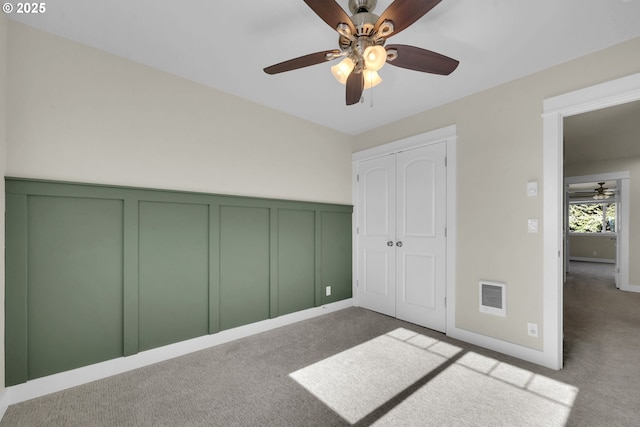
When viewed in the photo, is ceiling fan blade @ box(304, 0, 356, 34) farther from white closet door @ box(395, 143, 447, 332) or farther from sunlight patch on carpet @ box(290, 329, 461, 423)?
sunlight patch on carpet @ box(290, 329, 461, 423)

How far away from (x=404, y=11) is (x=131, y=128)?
7.22 ft

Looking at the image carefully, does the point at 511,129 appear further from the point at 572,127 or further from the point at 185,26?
the point at 185,26

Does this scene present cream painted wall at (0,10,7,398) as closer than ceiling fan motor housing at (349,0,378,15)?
No

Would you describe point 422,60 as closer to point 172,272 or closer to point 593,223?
point 172,272

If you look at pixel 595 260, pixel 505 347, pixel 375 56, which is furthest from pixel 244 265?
pixel 595 260

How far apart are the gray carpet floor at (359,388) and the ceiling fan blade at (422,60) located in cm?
212

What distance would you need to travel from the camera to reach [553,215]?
2.31m

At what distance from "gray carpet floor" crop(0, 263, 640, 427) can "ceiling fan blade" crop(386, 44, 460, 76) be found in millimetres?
2117

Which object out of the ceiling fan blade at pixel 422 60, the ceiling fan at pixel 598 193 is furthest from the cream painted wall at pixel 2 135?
the ceiling fan at pixel 598 193

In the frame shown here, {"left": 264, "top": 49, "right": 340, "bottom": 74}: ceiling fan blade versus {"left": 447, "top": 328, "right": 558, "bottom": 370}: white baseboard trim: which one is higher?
{"left": 264, "top": 49, "right": 340, "bottom": 74}: ceiling fan blade

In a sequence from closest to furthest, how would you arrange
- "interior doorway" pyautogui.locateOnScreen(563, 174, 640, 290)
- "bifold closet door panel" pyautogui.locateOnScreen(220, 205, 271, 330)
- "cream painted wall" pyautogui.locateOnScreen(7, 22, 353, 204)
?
"cream painted wall" pyautogui.locateOnScreen(7, 22, 353, 204)
"bifold closet door panel" pyautogui.locateOnScreen(220, 205, 271, 330)
"interior doorway" pyautogui.locateOnScreen(563, 174, 640, 290)

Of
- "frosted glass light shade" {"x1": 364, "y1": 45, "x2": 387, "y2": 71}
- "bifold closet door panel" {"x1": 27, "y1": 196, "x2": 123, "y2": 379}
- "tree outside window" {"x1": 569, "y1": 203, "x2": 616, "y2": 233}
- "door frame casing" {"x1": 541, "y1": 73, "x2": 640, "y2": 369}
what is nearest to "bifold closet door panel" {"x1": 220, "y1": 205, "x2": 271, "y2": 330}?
"bifold closet door panel" {"x1": 27, "y1": 196, "x2": 123, "y2": 379}

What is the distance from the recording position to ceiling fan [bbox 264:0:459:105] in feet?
4.22

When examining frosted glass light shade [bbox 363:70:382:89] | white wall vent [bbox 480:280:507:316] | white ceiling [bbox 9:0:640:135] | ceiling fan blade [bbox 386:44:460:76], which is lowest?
white wall vent [bbox 480:280:507:316]
